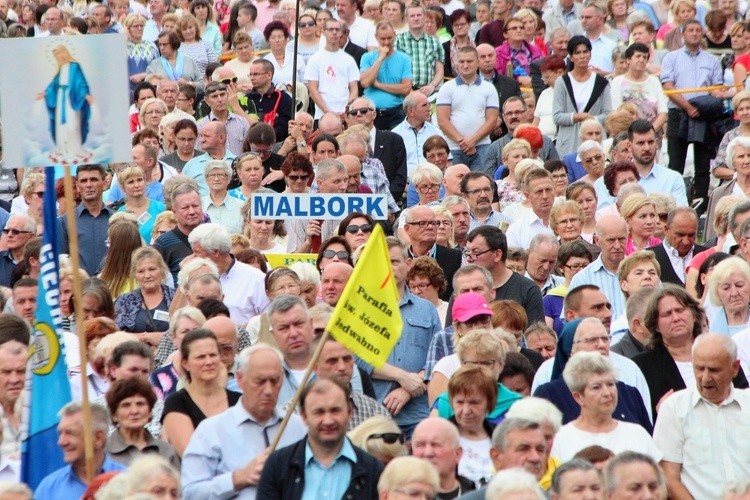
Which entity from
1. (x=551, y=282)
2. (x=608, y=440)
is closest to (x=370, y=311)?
(x=608, y=440)

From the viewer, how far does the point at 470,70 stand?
17.5 meters

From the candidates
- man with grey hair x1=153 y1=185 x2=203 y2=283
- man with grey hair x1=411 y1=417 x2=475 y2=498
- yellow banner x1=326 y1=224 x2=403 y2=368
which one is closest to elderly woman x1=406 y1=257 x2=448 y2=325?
man with grey hair x1=153 y1=185 x2=203 y2=283

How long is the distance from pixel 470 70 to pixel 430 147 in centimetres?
192

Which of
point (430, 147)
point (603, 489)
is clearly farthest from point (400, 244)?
point (430, 147)

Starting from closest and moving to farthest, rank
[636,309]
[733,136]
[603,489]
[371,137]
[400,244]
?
[603,489]
[636,309]
[400,244]
[733,136]
[371,137]

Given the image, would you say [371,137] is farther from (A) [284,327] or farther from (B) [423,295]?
(A) [284,327]

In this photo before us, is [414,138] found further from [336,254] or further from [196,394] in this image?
[196,394]

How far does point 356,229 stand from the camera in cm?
1177

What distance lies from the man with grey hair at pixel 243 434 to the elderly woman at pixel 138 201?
5.76 meters

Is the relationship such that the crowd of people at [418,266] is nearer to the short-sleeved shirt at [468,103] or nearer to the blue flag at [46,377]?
the short-sleeved shirt at [468,103]

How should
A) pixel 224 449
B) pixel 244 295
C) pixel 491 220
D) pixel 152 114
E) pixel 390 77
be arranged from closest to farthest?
pixel 224 449, pixel 244 295, pixel 491 220, pixel 152 114, pixel 390 77

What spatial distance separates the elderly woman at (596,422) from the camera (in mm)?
8219

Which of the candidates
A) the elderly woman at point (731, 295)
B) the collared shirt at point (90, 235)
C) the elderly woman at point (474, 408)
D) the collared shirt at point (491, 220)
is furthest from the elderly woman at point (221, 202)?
the elderly woman at point (474, 408)

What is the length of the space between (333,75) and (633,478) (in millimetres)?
12056
